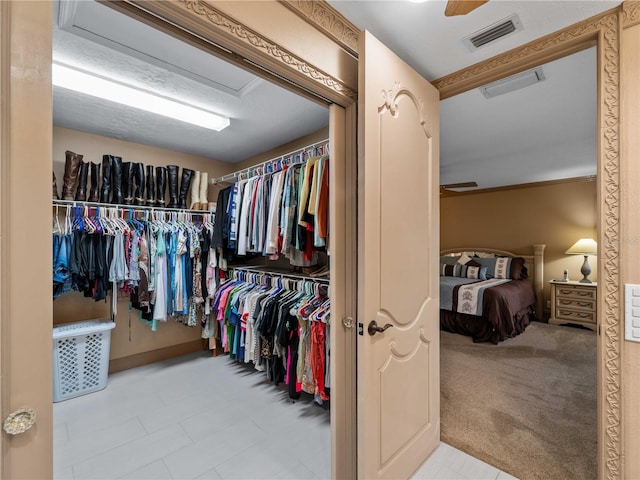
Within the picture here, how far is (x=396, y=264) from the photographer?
1.46 m

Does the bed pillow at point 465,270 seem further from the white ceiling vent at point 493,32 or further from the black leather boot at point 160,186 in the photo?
the black leather boot at point 160,186

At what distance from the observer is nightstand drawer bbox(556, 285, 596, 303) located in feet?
14.1

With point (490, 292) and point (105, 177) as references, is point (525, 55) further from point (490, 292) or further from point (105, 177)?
point (105, 177)

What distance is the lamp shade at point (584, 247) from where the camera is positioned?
434cm

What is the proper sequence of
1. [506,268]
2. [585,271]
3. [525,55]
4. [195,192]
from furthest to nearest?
[506,268] < [585,271] < [195,192] < [525,55]

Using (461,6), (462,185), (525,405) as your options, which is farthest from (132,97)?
(462,185)

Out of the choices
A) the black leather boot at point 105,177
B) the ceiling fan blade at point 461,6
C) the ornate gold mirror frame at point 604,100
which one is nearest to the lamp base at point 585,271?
the ornate gold mirror frame at point 604,100

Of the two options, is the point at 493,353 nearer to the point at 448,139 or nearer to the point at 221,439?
the point at 448,139

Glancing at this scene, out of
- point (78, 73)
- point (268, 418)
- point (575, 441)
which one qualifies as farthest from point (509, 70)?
point (268, 418)

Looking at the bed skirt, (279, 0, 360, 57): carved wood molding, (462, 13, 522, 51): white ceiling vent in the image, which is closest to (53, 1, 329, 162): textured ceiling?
(279, 0, 360, 57): carved wood molding

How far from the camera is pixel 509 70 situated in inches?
64.7

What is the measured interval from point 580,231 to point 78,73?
20.8 feet

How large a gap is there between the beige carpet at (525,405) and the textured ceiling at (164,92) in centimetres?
247

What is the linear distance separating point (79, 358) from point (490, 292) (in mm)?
4449
